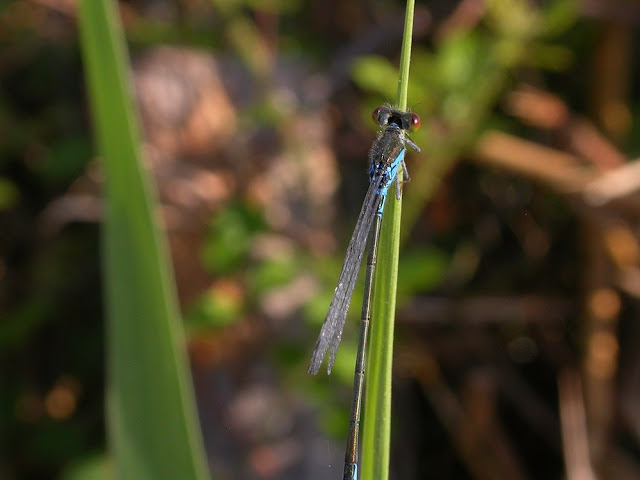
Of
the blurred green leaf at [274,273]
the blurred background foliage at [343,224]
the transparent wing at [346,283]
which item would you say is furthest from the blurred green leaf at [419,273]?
the transparent wing at [346,283]

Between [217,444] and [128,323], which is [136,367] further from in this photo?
[217,444]

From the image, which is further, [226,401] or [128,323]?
[226,401]

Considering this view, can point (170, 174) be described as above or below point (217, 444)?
above

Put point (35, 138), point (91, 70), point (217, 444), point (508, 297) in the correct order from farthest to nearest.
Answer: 1. point (35, 138)
2. point (508, 297)
3. point (217, 444)
4. point (91, 70)

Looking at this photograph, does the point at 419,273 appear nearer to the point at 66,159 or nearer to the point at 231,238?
the point at 231,238

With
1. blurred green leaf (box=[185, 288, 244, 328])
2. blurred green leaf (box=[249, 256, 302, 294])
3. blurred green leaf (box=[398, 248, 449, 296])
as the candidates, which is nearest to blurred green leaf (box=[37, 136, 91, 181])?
blurred green leaf (box=[185, 288, 244, 328])

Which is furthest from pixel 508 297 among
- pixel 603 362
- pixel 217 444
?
pixel 217 444

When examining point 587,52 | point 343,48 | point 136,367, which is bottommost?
point 136,367
